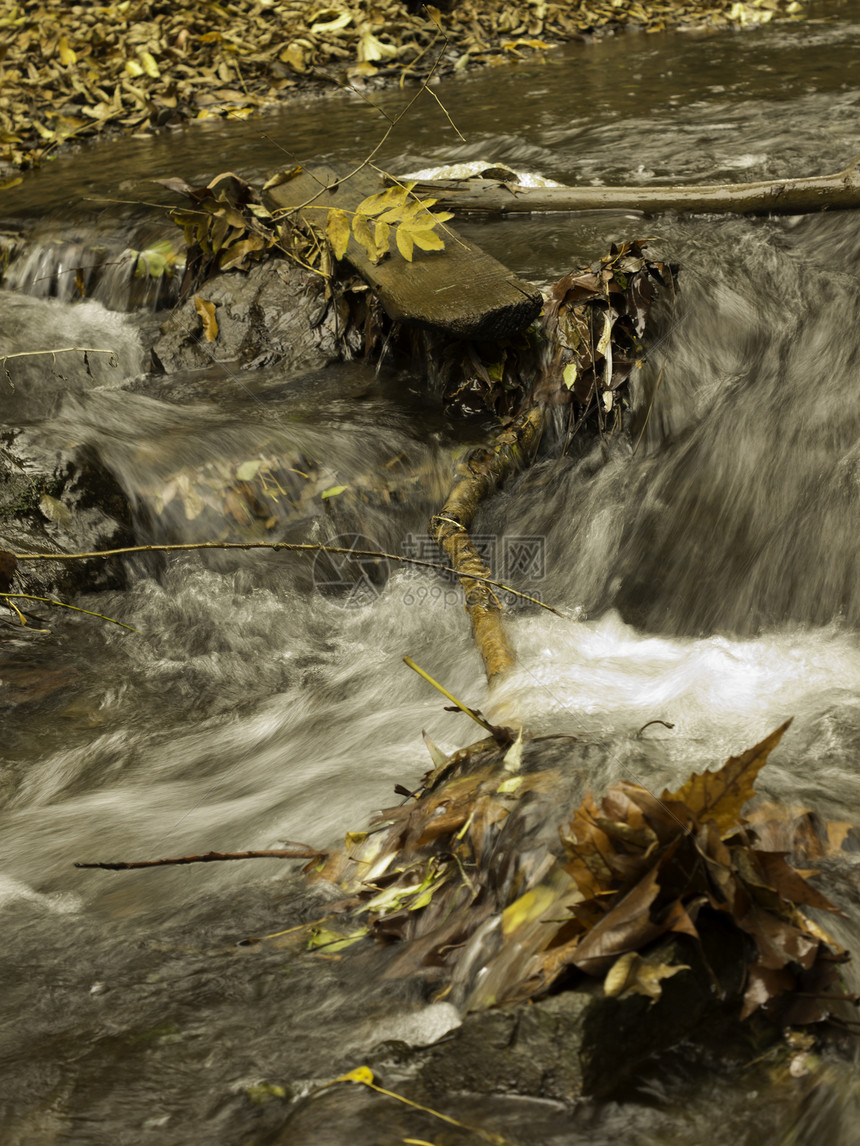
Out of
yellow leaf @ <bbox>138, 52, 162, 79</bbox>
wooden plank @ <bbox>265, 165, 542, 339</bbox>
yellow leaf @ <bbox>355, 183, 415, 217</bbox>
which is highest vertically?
yellow leaf @ <bbox>138, 52, 162, 79</bbox>

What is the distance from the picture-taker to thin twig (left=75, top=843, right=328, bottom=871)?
2240 millimetres

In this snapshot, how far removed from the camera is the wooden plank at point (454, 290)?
12.9 feet

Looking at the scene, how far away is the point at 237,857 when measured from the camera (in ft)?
7.61

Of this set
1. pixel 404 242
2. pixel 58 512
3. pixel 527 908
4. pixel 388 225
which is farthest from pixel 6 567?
pixel 527 908

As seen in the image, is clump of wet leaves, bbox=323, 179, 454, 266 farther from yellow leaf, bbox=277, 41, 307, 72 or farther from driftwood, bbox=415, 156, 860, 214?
yellow leaf, bbox=277, 41, 307, 72

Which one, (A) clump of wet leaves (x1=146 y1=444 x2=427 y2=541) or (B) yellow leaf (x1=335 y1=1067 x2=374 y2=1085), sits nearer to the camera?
(B) yellow leaf (x1=335 y1=1067 x2=374 y2=1085)

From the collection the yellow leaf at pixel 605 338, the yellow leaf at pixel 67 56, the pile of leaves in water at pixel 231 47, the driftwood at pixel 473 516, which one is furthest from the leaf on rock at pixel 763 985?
the yellow leaf at pixel 67 56

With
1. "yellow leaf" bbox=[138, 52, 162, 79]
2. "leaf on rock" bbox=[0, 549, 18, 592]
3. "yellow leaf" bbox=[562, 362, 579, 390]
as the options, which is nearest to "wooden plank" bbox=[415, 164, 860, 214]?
"yellow leaf" bbox=[562, 362, 579, 390]

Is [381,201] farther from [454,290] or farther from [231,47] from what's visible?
Result: [231,47]

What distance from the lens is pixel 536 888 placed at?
1.79m

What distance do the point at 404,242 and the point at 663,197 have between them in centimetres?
164

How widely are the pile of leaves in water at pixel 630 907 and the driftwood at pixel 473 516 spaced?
1.14 m

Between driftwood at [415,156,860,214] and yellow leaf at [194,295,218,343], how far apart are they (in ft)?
4.36

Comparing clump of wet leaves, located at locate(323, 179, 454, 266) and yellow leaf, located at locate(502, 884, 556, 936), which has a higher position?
clump of wet leaves, located at locate(323, 179, 454, 266)
